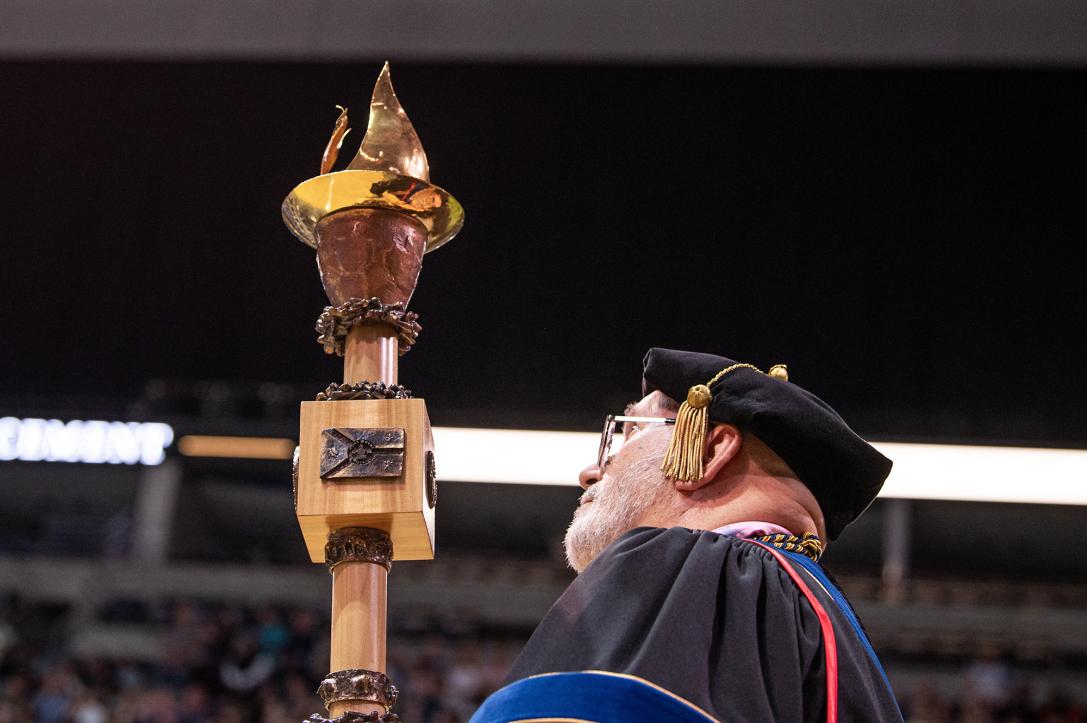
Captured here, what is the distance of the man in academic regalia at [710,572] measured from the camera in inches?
55.7

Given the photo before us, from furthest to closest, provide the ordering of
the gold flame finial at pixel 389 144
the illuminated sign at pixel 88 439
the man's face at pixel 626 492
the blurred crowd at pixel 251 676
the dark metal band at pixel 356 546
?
the illuminated sign at pixel 88 439
the blurred crowd at pixel 251 676
the man's face at pixel 626 492
the gold flame finial at pixel 389 144
the dark metal band at pixel 356 546

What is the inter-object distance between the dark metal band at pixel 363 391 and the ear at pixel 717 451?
0.46 meters

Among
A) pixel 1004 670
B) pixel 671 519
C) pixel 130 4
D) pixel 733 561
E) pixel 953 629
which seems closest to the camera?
pixel 733 561

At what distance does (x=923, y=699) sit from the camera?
926 centimetres

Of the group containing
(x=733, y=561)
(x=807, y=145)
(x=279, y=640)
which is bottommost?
(x=733, y=561)

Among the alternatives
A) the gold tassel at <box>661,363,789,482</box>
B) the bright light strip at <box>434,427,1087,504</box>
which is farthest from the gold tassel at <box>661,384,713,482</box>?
the bright light strip at <box>434,427,1087,504</box>

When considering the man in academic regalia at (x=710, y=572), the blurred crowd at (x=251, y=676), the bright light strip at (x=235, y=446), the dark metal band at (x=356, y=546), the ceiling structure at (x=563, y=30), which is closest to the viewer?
the man in academic regalia at (x=710, y=572)

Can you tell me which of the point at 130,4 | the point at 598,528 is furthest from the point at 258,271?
the point at 598,528

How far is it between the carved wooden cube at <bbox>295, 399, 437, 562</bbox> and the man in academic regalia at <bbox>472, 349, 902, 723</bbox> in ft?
0.79

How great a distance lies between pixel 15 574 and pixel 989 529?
11316 mm

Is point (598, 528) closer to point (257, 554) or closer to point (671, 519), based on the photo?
point (671, 519)

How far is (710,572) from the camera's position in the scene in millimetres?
1534

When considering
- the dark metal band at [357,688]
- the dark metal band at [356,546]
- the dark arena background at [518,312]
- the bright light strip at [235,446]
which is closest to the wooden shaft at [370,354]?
the dark metal band at [356,546]

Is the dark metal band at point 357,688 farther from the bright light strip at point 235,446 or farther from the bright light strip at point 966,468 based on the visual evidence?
the bright light strip at point 235,446
